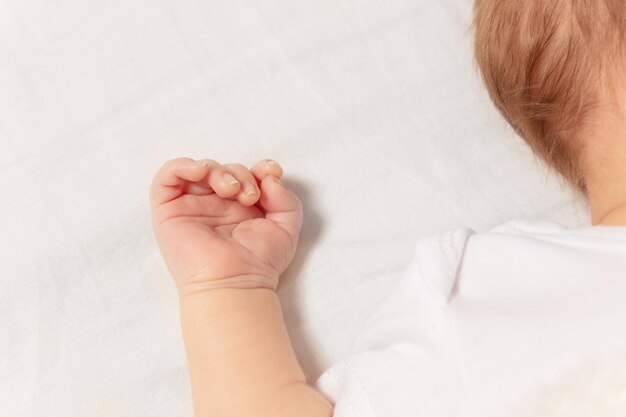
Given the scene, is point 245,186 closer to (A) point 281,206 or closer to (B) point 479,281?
(A) point 281,206

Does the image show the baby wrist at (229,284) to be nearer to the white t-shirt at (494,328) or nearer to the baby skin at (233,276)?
the baby skin at (233,276)

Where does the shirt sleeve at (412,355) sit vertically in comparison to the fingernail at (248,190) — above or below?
below

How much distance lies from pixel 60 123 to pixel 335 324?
0.41 meters

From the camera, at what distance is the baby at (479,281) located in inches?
31.8

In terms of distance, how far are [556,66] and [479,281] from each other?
23cm

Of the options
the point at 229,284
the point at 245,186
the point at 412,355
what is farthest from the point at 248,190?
the point at 412,355

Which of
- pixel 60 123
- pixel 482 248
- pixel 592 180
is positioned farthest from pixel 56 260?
pixel 592 180

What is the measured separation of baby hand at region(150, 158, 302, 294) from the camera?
957mm

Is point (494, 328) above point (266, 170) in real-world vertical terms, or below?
below

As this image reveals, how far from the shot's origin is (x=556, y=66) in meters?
0.90

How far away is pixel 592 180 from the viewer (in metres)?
0.95


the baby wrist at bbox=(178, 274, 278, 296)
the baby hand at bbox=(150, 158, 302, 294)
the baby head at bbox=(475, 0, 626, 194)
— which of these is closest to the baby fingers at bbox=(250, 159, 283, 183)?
the baby hand at bbox=(150, 158, 302, 294)

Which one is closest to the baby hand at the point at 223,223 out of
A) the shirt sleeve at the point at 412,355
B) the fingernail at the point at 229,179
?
the fingernail at the point at 229,179

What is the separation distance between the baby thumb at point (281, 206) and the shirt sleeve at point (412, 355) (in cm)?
15
